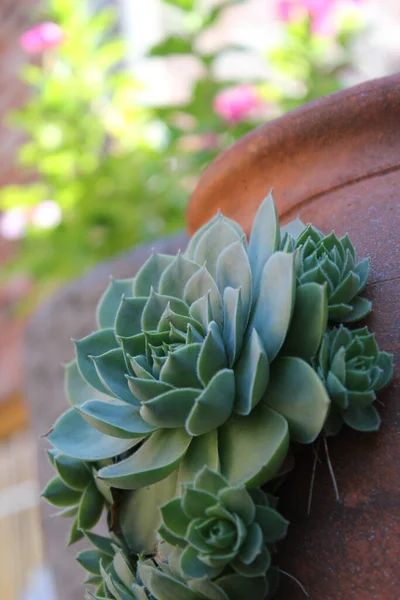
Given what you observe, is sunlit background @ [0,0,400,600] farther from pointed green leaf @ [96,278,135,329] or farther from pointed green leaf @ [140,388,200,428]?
pointed green leaf @ [140,388,200,428]

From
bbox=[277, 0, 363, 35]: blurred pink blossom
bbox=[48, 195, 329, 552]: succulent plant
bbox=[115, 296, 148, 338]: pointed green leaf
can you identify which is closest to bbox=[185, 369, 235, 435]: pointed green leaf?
bbox=[48, 195, 329, 552]: succulent plant

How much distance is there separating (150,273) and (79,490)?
0.57 feet

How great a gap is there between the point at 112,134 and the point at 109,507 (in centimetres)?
121

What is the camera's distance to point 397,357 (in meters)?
0.47

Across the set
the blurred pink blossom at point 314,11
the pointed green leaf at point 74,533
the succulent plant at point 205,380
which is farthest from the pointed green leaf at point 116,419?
the blurred pink blossom at point 314,11

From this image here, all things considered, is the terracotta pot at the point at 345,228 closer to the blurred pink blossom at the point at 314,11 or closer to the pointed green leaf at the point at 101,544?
the pointed green leaf at the point at 101,544

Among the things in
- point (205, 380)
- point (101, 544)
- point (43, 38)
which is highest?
point (43, 38)

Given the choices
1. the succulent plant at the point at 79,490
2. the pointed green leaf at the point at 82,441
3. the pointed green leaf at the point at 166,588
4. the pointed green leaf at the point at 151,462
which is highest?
the pointed green leaf at the point at 82,441

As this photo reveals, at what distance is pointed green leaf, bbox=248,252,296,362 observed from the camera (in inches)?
17.4

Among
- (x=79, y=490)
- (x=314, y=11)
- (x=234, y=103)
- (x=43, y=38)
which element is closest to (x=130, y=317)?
(x=79, y=490)

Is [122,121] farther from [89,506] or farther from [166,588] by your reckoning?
[166,588]

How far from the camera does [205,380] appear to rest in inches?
17.6

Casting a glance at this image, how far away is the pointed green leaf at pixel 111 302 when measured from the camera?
596 mm

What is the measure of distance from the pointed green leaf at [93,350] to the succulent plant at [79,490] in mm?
58
